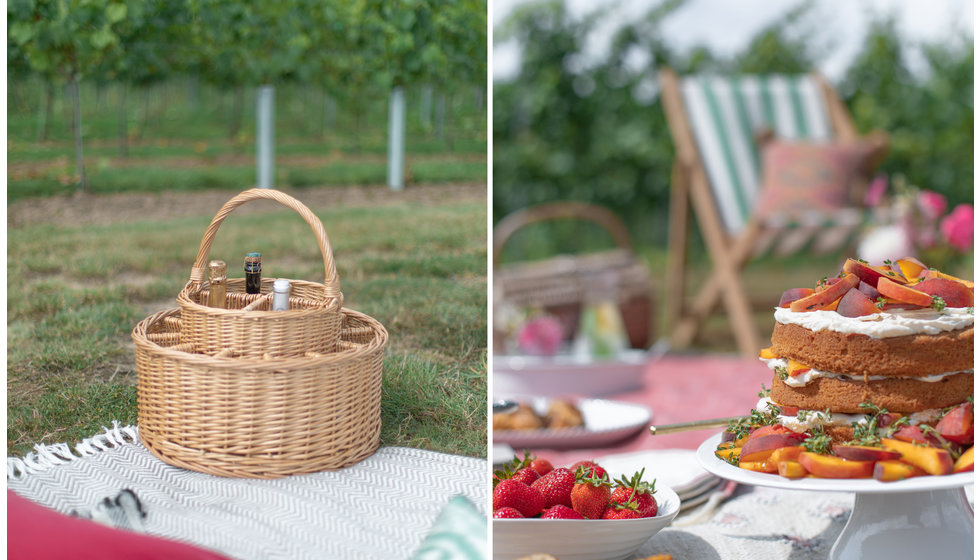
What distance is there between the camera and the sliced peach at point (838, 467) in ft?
2.79

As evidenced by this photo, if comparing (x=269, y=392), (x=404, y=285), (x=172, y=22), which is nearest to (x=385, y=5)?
(x=172, y=22)

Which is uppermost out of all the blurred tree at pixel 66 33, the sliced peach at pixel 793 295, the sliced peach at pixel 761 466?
the blurred tree at pixel 66 33

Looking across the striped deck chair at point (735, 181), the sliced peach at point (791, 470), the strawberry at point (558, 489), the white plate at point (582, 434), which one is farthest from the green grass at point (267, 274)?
the striped deck chair at point (735, 181)

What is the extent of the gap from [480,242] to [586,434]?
119cm

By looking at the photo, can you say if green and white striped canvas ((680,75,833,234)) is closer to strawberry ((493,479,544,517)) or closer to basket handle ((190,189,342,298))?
basket handle ((190,189,342,298))

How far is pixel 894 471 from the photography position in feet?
2.74

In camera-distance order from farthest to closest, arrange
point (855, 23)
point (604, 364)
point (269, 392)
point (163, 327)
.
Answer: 1. point (855, 23)
2. point (604, 364)
3. point (163, 327)
4. point (269, 392)

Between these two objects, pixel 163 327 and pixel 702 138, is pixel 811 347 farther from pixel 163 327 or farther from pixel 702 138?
pixel 702 138

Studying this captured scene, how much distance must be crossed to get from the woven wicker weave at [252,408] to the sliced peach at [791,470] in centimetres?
67

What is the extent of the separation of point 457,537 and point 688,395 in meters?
1.07

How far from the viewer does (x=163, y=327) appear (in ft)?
4.89

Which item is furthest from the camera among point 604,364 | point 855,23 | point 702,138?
point 855,23

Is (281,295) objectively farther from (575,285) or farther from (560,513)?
(575,285)

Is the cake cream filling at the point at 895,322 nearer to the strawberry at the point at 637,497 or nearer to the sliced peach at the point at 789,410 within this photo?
the sliced peach at the point at 789,410
